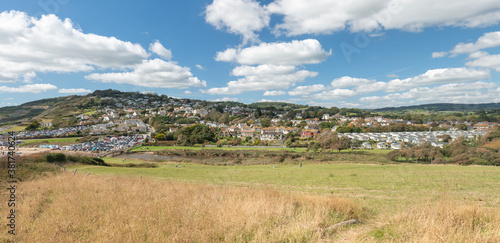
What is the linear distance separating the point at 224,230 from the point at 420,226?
427cm

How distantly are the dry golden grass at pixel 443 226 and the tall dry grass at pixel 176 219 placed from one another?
1244 mm

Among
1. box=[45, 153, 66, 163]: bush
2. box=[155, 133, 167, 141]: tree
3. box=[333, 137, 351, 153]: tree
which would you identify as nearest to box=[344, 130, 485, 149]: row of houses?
box=[333, 137, 351, 153]: tree

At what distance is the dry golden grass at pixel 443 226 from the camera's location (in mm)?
4098

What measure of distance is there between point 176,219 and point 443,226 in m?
6.04

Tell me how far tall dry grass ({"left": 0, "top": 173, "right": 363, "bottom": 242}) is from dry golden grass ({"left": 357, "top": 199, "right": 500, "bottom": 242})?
49.0 inches

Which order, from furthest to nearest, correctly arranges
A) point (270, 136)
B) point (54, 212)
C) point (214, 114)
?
point (214, 114) < point (270, 136) < point (54, 212)

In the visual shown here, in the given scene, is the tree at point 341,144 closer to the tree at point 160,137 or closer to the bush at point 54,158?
the bush at point 54,158

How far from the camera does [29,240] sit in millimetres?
4672

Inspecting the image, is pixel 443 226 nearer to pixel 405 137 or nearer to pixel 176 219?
pixel 176 219

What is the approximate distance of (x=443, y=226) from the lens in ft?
14.6

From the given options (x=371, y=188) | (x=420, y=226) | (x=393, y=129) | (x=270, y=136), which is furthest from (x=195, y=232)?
(x=393, y=129)

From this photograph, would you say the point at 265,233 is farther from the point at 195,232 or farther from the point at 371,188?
the point at 371,188

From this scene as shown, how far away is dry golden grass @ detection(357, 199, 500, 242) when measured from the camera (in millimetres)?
4098

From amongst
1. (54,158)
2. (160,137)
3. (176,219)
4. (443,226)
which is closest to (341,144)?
(443,226)
